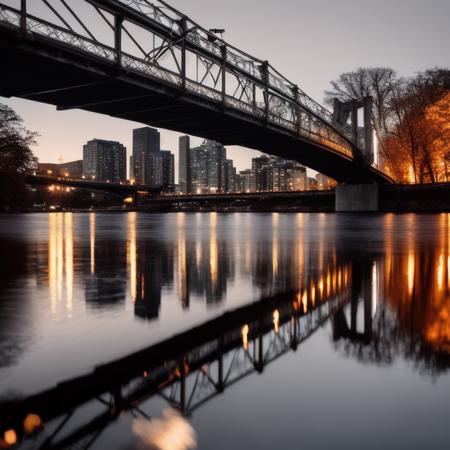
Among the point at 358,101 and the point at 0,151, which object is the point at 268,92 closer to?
the point at 358,101

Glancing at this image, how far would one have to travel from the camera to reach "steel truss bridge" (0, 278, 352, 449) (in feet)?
7.06

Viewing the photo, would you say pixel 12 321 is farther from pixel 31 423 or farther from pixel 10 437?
pixel 10 437

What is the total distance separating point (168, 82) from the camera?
105 ft

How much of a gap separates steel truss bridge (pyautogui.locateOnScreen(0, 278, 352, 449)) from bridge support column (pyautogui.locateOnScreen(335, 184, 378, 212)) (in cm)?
6380

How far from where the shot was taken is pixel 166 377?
273 cm

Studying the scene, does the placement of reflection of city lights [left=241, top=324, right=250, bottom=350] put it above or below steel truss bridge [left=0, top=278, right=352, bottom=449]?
below

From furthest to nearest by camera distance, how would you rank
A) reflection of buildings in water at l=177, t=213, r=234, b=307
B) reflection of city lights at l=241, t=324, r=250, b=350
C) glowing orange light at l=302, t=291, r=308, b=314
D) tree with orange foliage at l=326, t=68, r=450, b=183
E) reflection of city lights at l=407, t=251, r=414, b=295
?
tree with orange foliage at l=326, t=68, r=450, b=183 < reflection of city lights at l=407, t=251, r=414, b=295 < reflection of buildings in water at l=177, t=213, r=234, b=307 < glowing orange light at l=302, t=291, r=308, b=314 < reflection of city lights at l=241, t=324, r=250, b=350

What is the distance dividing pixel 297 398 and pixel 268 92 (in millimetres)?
51071

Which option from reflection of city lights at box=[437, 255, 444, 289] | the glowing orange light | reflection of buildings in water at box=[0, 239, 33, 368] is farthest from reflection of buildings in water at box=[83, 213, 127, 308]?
reflection of city lights at box=[437, 255, 444, 289]

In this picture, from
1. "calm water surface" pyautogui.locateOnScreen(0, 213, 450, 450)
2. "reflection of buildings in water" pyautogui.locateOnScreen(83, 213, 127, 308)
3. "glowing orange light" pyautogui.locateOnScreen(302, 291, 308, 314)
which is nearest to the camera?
"calm water surface" pyautogui.locateOnScreen(0, 213, 450, 450)

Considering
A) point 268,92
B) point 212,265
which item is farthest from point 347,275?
point 268,92

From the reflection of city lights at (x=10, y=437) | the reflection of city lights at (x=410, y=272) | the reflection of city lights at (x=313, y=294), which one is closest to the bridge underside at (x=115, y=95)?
the reflection of city lights at (x=410, y=272)

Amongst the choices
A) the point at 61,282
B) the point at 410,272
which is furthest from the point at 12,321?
the point at 410,272

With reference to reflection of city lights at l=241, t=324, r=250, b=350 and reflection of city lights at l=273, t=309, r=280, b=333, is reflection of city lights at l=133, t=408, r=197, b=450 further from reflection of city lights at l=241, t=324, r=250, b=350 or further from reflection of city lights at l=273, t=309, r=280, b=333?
reflection of city lights at l=273, t=309, r=280, b=333
